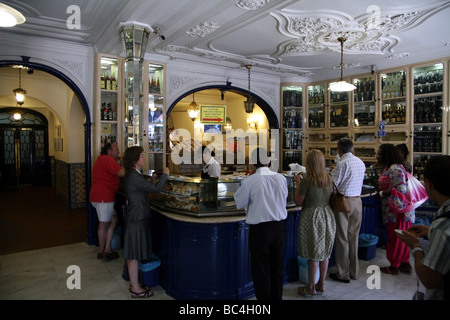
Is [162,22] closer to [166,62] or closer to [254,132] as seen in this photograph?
[166,62]

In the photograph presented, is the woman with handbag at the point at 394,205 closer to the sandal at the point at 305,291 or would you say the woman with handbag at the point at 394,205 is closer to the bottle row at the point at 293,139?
the sandal at the point at 305,291

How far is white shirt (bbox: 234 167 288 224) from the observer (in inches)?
114

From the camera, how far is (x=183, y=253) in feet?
11.7

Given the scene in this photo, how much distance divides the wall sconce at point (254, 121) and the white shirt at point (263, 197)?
8.83 metres

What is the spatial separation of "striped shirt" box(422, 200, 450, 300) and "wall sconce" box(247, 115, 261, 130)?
1018 centimetres

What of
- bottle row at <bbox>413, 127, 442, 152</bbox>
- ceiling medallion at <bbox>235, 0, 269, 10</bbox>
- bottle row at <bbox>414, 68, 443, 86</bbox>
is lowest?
bottle row at <bbox>413, 127, 442, 152</bbox>

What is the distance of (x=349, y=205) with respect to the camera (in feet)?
12.8

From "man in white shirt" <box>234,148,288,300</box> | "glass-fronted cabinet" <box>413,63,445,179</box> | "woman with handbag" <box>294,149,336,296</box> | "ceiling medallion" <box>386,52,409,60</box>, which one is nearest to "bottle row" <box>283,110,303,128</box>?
"ceiling medallion" <box>386,52,409,60</box>

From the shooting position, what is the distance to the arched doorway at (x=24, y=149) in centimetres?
1216

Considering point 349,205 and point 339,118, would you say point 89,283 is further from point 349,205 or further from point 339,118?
point 339,118

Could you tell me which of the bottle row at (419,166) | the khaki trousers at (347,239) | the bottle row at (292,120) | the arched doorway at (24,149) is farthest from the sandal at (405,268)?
the arched doorway at (24,149)

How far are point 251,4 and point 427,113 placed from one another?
458 cm

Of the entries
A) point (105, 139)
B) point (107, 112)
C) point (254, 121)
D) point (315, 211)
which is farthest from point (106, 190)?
point (254, 121)

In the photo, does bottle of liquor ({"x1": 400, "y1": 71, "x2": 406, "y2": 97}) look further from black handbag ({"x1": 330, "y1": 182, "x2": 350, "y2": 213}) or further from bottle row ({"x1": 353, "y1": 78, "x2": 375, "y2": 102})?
black handbag ({"x1": 330, "y1": 182, "x2": 350, "y2": 213})
